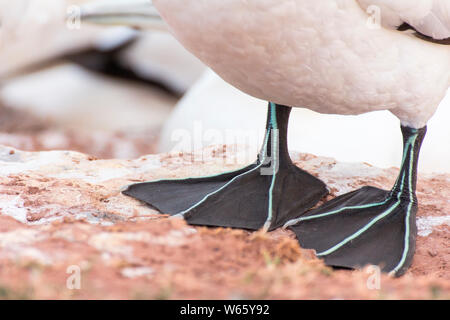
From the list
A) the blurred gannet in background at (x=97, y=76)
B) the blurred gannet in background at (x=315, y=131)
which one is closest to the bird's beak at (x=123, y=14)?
the blurred gannet in background at (x=97, y=76)

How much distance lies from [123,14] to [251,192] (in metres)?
3.91

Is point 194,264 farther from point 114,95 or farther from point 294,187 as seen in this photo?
point 114,95

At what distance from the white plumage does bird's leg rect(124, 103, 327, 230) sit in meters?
0.48

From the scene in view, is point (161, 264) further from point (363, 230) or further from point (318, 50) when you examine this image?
point (363, 230)

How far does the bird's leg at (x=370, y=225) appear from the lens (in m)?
2.39

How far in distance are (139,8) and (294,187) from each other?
3911mm

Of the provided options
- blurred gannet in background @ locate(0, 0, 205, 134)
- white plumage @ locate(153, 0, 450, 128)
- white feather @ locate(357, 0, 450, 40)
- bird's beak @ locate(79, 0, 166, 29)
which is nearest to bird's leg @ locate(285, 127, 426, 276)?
white plumage @ locate(153, 0, 450, 128)

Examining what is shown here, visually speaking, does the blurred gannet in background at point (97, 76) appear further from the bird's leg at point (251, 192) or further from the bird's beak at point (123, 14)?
the bird's leg at point (251, 192)

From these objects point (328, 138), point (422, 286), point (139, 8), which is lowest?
point (422, 286)

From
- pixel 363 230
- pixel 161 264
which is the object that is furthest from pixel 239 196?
pixel 161 264

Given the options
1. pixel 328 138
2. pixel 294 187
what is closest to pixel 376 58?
pixel 294 187

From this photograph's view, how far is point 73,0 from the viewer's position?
7.37 metres

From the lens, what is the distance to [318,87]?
2.25 metres

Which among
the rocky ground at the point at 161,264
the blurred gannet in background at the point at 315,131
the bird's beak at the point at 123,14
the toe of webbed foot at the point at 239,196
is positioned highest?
the bird's beak at the point at 123,14
